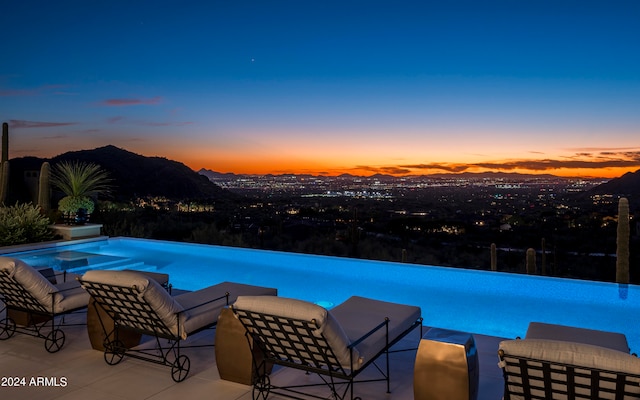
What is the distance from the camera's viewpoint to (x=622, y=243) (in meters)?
8.48

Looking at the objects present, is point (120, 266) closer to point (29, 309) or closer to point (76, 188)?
point (76, 188)

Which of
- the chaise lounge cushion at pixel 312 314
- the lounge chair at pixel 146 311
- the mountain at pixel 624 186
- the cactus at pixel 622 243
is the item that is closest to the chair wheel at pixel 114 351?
the lounge chair at pixel 146 311

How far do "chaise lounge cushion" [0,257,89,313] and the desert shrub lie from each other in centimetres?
610

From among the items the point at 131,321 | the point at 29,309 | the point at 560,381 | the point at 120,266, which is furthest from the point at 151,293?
the point at 120,266

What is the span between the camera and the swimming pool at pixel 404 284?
20.7 ft

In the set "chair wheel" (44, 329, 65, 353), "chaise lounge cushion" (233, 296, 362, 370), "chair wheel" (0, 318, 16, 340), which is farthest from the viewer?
"chair wheel" (0, 318, 16, 340)

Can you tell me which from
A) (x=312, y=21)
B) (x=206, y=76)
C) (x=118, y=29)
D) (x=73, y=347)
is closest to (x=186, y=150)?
(x=206, y=76)

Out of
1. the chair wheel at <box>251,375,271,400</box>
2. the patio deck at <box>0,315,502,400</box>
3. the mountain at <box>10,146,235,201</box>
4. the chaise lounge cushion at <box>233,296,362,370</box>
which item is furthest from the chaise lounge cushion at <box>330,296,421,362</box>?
the mountain at <box>10,146,235,201</box>

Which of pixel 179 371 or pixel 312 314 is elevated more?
pixel 312 314

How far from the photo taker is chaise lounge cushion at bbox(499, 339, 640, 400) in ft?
7.42

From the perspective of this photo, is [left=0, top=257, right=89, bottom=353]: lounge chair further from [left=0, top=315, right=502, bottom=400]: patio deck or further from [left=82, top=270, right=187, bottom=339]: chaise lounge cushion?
[left=82, top=270, right=187, bottom=339]: chaise lounge cushion

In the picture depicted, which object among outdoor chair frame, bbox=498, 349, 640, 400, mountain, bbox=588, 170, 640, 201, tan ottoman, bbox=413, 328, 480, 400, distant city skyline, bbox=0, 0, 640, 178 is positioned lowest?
tan ottoman, bbox=413, 328, 480, 400

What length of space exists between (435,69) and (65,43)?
10.6 m

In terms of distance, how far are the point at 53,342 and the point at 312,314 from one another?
3.03 m
